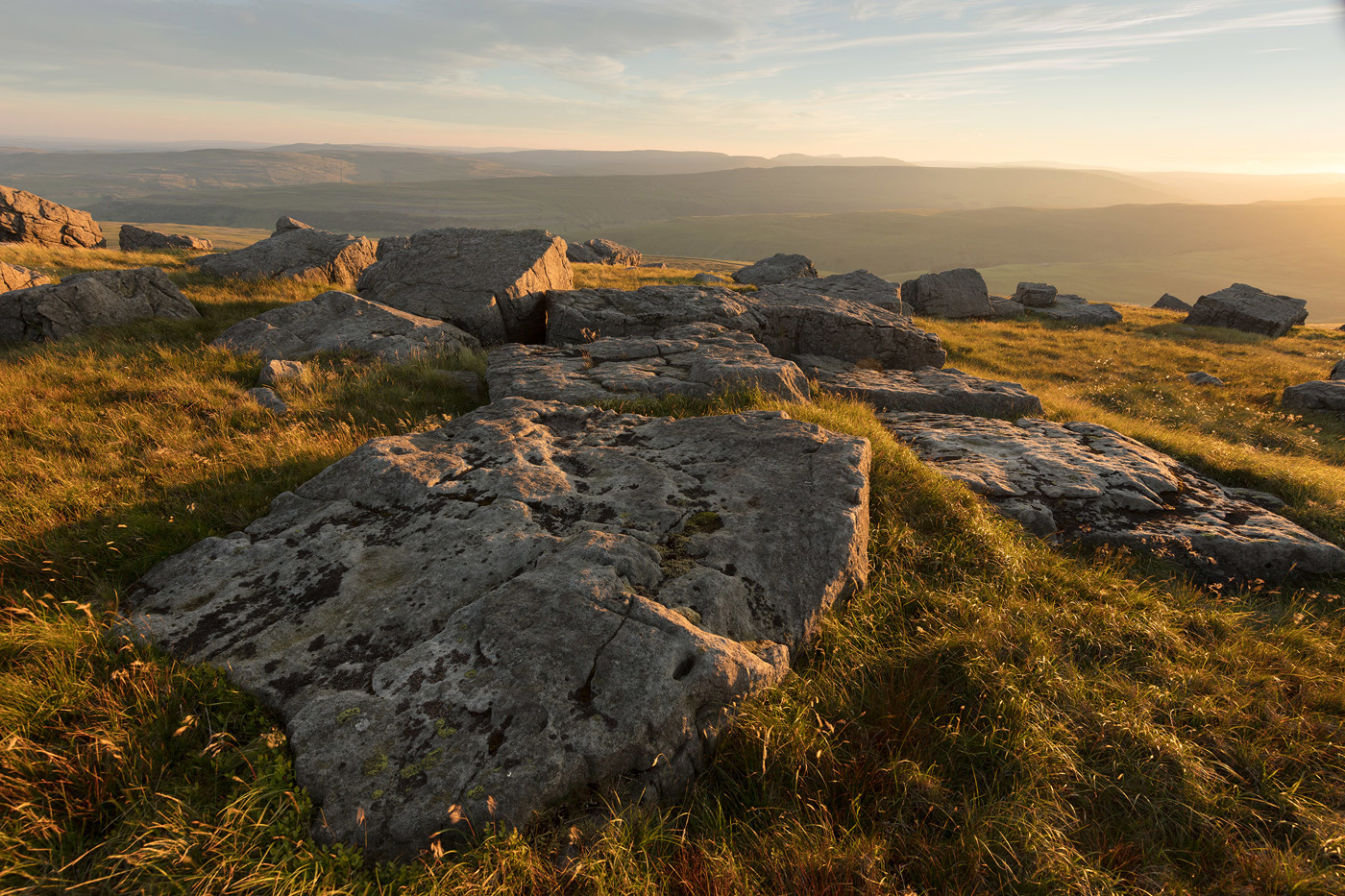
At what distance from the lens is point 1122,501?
23.1ft

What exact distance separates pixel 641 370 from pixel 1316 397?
1875 cm

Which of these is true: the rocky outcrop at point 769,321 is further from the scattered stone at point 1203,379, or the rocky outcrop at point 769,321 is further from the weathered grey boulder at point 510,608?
the scattered stone at point 1203,379

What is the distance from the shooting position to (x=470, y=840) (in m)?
2.86

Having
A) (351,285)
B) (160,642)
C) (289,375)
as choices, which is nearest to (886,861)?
(160,642)

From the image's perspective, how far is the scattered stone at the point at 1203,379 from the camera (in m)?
17.5

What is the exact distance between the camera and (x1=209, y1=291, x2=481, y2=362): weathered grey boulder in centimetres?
1055

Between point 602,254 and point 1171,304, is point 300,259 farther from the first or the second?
point 1171,304

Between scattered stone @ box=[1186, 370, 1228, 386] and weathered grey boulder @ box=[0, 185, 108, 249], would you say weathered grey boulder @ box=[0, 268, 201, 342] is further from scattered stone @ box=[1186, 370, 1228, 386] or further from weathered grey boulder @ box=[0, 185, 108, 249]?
scattered stone @ box=[1186, 370, 1228, 386]

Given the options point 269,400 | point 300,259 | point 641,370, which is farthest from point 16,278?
point 641,370

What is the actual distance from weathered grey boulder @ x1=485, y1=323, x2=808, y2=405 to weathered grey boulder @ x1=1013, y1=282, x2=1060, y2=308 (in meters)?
30.5

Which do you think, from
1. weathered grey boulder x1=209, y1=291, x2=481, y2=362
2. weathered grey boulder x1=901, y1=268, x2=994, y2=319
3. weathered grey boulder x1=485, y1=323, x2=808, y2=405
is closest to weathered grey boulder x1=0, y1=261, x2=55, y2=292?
weathered grey boulder x1=209, y1=291, x2=481, y2=362

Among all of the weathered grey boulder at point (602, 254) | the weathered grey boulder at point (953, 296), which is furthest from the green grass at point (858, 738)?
the weathered grey boulder at point (602, 254)

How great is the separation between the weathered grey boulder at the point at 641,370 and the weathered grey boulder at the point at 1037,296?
30541mm

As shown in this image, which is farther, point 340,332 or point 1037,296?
point 1037,296
